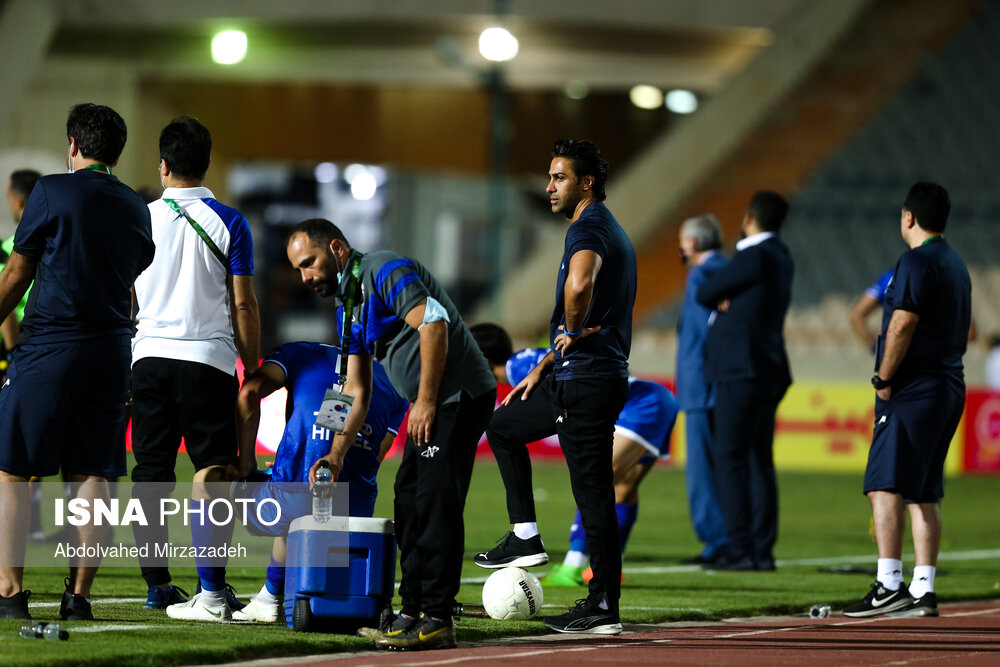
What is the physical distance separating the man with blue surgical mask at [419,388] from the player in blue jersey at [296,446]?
56 centimetres

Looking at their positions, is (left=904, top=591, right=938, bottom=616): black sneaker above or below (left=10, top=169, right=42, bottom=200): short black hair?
below

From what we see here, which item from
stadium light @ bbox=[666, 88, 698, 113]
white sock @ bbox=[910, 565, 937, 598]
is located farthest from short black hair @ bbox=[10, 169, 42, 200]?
stadium light @ bbox=[666, 88, 698, 113]

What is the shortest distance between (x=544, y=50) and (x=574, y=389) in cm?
2679

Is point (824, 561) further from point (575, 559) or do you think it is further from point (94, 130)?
point (94, 130)

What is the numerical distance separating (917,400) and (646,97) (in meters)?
30.8

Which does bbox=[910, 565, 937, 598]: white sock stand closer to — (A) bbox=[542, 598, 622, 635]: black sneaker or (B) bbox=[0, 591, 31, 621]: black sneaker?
(A) bbox=[542, 598, 622, 635]: black sneaker

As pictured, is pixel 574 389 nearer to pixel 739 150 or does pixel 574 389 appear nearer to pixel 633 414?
pixel 633 414

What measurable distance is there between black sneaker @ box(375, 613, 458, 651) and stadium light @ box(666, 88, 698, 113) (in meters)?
33.9

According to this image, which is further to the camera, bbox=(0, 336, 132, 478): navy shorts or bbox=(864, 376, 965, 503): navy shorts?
bbox=(864, 376, 965, 503): navy shorts

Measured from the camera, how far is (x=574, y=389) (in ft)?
24.1

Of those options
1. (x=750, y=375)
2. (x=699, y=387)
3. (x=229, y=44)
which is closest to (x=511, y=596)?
(x=750, y=375)

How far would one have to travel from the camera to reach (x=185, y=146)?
7.42m

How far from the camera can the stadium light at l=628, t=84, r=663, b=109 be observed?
1492 inches

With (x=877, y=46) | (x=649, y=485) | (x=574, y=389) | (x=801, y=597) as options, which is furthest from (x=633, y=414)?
(x=877, y=46)
